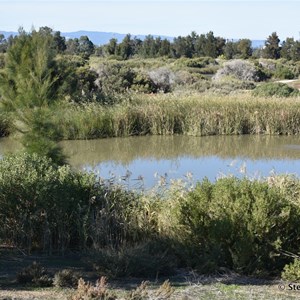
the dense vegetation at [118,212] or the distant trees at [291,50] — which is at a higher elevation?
the distant trees at [291,50]

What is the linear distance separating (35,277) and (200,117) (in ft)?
48.3

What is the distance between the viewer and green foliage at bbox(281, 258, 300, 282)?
5504 mm

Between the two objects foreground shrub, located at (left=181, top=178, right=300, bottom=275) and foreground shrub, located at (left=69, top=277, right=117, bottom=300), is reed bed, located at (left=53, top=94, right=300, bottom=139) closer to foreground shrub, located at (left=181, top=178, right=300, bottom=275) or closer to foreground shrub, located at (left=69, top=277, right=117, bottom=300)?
foreground shrub, located at (left=181, top=178, right=300, bottom=275)

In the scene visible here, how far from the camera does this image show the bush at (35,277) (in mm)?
5109

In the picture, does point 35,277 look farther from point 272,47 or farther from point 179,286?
point 272,47

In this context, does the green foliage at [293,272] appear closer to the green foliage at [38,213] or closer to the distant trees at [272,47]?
the green foliage at [38,213]

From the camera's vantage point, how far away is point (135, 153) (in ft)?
52.8

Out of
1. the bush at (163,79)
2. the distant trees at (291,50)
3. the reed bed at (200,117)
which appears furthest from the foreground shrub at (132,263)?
the distant trees at (291,50)

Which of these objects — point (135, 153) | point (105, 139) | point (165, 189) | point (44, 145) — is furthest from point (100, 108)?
point (165, 189)

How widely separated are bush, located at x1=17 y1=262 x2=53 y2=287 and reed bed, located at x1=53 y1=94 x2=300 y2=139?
13.8 m

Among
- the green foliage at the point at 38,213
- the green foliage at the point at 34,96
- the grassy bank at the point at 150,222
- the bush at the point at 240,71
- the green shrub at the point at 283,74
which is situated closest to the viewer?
the grassy bank at the point at 150,222

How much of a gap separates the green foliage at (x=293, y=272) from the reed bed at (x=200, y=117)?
13673 mm

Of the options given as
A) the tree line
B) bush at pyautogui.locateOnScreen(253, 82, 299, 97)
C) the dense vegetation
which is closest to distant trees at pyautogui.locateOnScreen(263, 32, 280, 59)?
the tree line

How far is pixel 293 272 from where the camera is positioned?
18.1 feet
